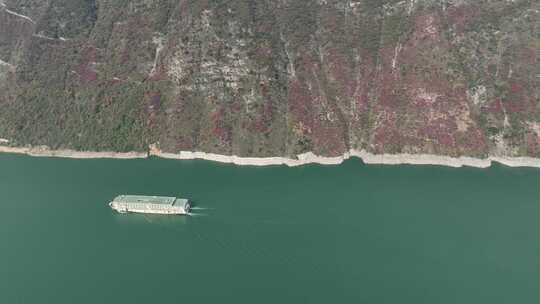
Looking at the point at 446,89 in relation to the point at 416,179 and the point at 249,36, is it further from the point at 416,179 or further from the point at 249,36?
the point at 249,36

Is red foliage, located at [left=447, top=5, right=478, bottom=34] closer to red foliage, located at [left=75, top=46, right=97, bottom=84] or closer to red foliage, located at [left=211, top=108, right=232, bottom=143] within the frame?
red foliage, located at [left=211, top=108, right=232, bottom=143]

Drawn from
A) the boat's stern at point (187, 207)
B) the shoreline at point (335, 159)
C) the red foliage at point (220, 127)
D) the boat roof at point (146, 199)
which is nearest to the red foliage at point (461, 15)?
the shoreline at point (335, 159)

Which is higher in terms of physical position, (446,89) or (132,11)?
(132,11)

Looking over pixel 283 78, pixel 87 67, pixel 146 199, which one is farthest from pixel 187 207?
pixel 87 67

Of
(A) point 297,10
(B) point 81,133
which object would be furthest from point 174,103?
(A) point 297,10

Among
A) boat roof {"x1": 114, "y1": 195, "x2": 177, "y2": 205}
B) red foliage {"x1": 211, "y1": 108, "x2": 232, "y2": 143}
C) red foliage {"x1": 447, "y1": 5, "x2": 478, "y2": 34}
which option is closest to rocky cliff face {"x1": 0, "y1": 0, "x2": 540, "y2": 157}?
red foliage {"x1": 211, "y1": 108, "x2": 232, "y2": 143}

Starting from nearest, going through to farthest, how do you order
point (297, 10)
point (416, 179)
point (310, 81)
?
point (416, 179) < point (310, 81) < point (297, 10)

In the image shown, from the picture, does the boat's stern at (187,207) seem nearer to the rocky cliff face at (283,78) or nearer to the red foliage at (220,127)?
the rocky cliff face at (283,78)

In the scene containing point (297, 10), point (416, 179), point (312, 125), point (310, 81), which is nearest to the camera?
point (416, 179)
